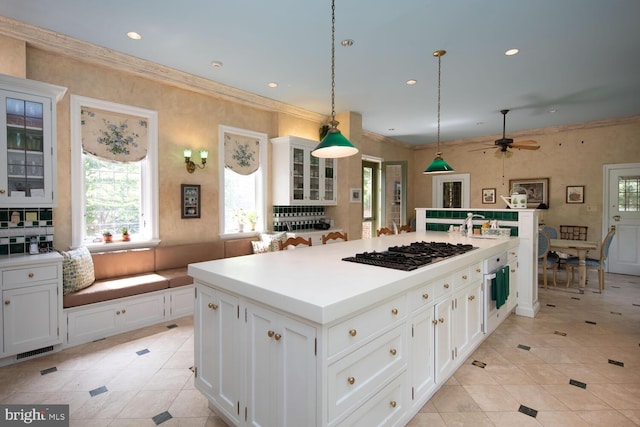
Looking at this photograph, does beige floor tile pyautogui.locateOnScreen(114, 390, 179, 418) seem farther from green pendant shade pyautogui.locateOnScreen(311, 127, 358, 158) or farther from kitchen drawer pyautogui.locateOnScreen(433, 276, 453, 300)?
green pendant shade pyautogui.locateOnScreen(311, 127, 358, 158)

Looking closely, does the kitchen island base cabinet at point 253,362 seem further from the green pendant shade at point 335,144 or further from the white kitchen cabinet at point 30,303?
the white kitchen cabinet at point 30,303

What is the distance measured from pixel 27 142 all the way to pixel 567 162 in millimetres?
8704

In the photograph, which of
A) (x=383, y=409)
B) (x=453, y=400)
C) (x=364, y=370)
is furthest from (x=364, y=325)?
(x=453, y=400)

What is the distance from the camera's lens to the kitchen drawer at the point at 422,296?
184cm

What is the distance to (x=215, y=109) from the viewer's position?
4.59 metres

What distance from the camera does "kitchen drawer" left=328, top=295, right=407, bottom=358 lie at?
1334 mm

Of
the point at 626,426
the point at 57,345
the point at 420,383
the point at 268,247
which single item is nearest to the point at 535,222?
the point at 626,426

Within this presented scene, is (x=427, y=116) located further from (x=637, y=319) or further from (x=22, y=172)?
(x=22, y=172)

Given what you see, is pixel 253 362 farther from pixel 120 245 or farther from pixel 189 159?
pixel 189 159

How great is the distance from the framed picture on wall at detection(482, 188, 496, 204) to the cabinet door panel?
26.8 feet

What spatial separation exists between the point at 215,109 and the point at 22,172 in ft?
7.89

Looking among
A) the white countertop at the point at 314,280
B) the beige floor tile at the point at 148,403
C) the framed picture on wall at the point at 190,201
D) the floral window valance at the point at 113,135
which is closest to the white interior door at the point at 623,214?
the white countertop at the point at 314,280

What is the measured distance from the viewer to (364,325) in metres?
1.48

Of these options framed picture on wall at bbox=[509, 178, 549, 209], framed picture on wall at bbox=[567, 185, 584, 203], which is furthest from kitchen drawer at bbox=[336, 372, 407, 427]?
framed picture on wall at bbox=[567, 185, 584, 203]
